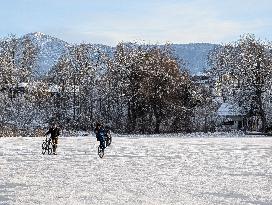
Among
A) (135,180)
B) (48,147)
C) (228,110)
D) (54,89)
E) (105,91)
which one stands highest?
(54,89)

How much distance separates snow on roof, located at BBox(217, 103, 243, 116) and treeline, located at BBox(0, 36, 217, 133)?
1.50 metres

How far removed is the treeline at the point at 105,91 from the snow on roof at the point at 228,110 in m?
1.50

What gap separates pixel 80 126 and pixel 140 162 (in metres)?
53.7

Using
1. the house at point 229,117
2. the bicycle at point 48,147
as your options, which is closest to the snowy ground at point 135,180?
the bicycle at point 48,147

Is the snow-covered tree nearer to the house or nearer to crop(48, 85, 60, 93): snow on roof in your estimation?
the house

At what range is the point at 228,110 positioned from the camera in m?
92.8

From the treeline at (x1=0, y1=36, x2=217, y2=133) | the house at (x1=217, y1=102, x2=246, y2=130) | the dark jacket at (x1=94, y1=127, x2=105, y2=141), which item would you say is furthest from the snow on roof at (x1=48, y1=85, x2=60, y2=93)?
the dark jacket at (x1=94, y1=127, x2=105, y2=141)

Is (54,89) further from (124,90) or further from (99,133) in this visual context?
(99,133)

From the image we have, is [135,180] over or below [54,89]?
below

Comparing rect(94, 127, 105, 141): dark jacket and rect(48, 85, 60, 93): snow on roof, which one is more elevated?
rect(48, 85, 60, 93): snow on roof

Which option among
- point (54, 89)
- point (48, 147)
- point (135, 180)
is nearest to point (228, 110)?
point (54, 89)

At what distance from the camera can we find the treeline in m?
78.4

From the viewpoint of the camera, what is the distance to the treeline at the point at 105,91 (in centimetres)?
7844

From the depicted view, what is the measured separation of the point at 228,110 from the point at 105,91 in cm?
1967
